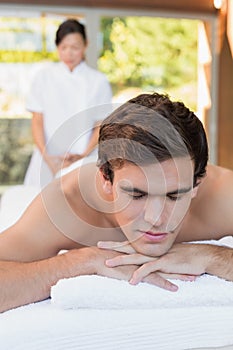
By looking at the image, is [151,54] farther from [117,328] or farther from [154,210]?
[117,328]

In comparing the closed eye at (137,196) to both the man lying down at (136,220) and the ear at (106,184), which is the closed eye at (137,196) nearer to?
the man lying down at (136,220)

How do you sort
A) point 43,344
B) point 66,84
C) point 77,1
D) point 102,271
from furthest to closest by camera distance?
1. point 77,1
2. point 66,84
3. point 102,271
4. point 43,344

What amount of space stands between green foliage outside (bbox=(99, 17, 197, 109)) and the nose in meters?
3.64

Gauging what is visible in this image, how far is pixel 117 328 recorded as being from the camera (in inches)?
40.4

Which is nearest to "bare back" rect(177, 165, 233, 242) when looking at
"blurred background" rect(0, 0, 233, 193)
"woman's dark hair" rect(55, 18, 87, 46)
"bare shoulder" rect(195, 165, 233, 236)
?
"bare shoulder" rect(195, 165, 233, 236)

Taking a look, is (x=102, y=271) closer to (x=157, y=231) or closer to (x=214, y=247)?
(x=157, y=231)

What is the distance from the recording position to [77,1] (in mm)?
4375

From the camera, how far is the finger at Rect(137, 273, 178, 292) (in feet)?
3.53

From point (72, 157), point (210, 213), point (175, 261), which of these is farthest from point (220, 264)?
point (72, 157)

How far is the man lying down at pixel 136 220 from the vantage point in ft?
3.58

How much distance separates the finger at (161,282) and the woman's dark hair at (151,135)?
22 cm

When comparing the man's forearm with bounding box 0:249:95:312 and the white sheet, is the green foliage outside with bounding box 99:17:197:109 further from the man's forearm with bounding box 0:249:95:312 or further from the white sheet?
the white sheet

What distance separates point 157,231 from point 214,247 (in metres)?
0.13

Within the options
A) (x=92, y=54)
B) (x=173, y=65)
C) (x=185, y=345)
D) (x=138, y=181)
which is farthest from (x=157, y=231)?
(x=173, y=65)
